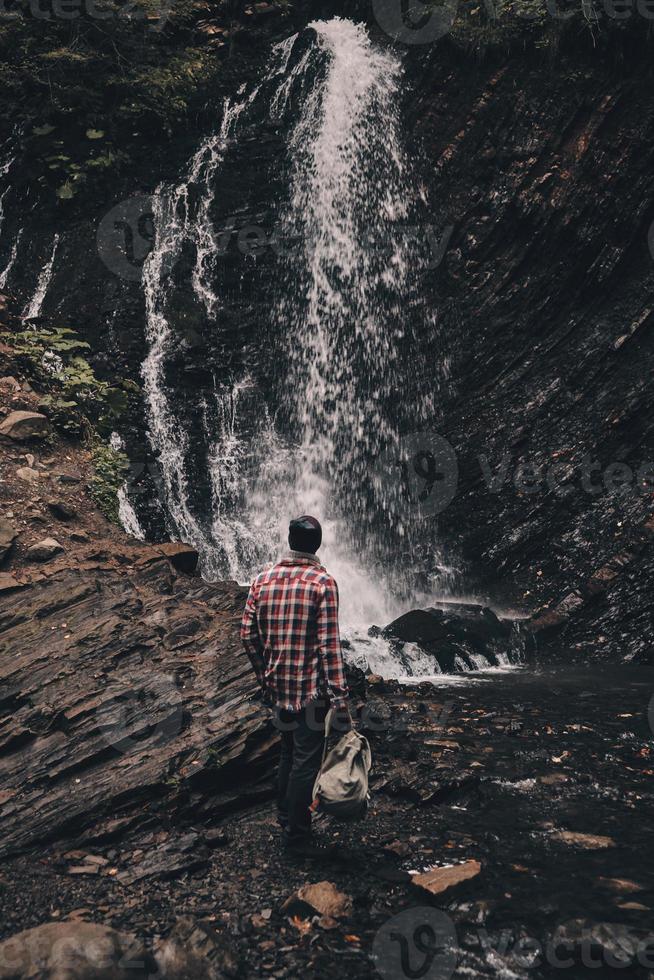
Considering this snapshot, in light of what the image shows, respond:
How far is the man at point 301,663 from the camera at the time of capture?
4.42m

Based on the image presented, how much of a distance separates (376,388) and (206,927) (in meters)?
10.9

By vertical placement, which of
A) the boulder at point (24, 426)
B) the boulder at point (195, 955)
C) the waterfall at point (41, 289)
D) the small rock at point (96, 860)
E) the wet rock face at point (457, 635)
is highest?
the waterfall at point (41, 289)

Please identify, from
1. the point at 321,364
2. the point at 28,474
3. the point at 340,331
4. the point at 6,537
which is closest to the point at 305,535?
the point at 6,537

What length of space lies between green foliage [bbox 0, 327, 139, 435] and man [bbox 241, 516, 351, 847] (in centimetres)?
594

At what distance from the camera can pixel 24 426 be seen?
8.76m

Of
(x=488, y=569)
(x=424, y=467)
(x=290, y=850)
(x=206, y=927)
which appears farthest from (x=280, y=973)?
(x=424, y=467)

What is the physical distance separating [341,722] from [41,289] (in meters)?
11.9

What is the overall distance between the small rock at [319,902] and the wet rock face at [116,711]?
83 cm

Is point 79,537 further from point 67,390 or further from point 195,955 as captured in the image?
point 195,955

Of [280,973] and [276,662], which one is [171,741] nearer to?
[276,662]

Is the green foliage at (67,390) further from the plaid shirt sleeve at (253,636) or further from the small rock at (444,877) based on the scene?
the small rock at (444,877)

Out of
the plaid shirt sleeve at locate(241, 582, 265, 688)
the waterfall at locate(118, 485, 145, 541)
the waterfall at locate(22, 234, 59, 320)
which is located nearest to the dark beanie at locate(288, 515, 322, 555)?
the plaid shirt sleeve at locate(241, 582, 265, 688)

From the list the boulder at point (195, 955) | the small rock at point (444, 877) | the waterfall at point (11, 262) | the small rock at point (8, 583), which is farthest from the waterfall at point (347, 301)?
the boulder at point (195, 955)

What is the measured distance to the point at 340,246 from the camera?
1438 cm
